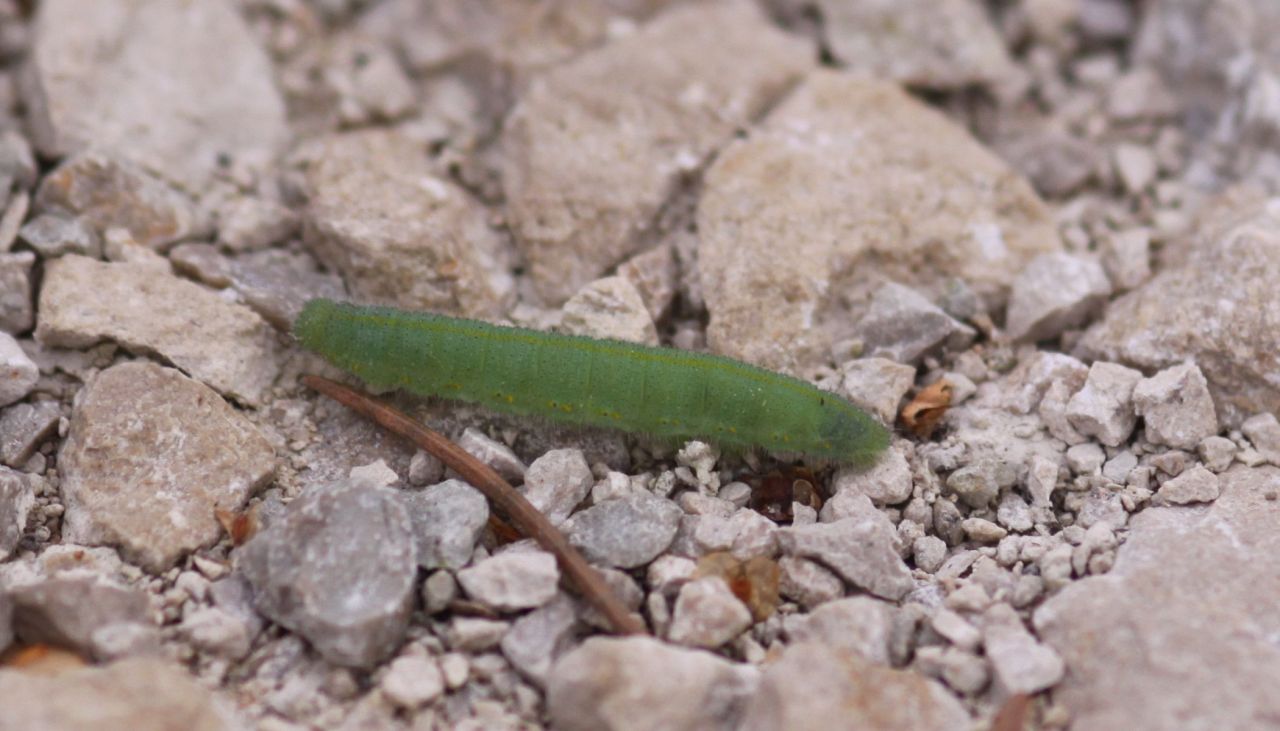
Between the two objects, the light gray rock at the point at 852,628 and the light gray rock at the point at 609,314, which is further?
the light gray rock at the point at 609,314

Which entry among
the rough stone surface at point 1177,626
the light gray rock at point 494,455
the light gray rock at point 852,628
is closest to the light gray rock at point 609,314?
the light gray rock at point 494,455

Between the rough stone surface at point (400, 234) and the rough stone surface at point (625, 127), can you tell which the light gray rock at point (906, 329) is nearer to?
the rough stone surface at point (625, 127)

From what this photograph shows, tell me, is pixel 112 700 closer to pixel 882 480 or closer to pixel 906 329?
pixel 882 480

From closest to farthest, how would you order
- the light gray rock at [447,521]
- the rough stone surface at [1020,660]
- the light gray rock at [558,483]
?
the rough stone surface at [1020,660]
the light gray rock at [447,521]
the light gray rock at [558,483]

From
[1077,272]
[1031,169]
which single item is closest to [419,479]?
[1077,272]

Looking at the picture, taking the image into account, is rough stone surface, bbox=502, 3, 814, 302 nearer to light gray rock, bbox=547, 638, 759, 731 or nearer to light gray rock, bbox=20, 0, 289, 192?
light gray rock, bbox=20, 0, 289, 192

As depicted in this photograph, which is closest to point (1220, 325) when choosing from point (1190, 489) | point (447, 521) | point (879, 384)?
point (1190, 489)

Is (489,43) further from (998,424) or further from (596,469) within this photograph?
(998,424)
